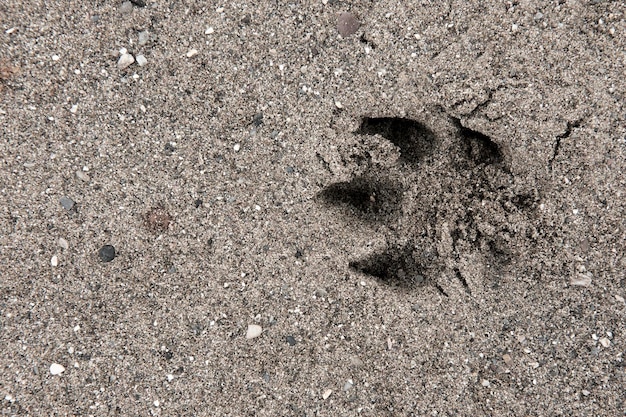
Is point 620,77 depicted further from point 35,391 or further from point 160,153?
point 35,391

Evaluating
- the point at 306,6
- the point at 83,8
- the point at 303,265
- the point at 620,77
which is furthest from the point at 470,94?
the point at 83,8

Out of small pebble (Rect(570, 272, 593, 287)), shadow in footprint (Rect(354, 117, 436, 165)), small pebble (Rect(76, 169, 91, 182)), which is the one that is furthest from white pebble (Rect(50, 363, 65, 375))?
small pebble (Rect(570, 272, 593, 287))

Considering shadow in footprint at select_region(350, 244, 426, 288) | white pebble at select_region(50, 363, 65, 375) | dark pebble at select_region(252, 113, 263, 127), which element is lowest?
white pebble at select_region(50, 363, 65, 375)

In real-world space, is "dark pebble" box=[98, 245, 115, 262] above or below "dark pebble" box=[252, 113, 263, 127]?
below

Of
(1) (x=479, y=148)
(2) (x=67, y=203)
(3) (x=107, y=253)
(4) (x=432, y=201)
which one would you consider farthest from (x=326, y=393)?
(2) (x=67, y=203)

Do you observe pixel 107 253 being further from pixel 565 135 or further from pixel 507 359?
pixel 565 135

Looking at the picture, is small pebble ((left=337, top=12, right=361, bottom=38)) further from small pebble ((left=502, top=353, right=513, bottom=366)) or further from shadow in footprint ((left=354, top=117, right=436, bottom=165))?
small pebble ((left=502, top=353, right=513, bottom=366))
